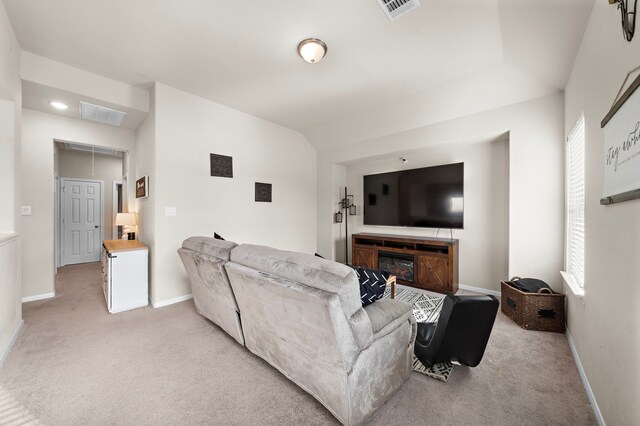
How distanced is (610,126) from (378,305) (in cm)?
157

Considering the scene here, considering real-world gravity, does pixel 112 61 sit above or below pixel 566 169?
above

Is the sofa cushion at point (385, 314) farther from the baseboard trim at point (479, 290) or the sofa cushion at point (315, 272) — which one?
the baseboard trim at point (479, 290)

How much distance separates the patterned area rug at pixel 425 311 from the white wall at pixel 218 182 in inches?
91.1

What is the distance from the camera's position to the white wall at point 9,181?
2.08 metres

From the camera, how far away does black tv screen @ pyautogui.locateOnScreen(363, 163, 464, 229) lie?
12.5 ft

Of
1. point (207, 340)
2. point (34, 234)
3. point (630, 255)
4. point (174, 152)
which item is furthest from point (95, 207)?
point (630, 255)

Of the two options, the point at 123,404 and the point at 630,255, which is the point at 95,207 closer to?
the point at 123,404

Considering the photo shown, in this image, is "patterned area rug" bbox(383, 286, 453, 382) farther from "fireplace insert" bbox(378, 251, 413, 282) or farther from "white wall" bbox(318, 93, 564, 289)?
"white wall" bbox(318, 93, 564, 289)

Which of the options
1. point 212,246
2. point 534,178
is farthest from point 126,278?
point 534,178

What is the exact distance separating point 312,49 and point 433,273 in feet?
10.6

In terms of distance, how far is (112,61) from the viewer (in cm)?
281

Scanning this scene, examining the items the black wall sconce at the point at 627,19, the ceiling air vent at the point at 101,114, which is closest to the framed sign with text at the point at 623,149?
the black wall sconce at the point at 627,19

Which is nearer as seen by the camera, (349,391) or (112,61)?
(349,391)

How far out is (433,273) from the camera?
3715 millimetres
